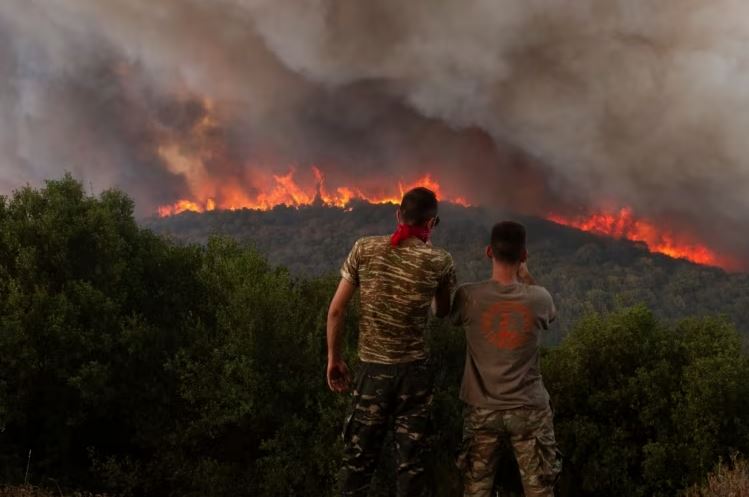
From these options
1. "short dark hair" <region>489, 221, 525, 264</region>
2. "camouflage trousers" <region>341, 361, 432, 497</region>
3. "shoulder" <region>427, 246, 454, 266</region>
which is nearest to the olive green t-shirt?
"short dark hair" <region>489, 221, 525, 264</region>

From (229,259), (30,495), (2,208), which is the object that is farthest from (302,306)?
(30,495)

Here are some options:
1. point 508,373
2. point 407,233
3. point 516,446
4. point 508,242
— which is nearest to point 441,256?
point 407,233

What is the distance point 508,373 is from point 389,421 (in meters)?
1.39

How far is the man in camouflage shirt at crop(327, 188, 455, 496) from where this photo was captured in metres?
5.92

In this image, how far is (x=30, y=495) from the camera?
9.45m

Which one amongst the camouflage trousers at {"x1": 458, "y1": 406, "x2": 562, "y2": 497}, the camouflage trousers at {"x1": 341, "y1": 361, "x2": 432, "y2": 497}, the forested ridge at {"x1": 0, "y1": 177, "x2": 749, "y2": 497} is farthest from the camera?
the forested ridge at {"x1": 0, "y1": 177, "x2": 749, "y2": 497}

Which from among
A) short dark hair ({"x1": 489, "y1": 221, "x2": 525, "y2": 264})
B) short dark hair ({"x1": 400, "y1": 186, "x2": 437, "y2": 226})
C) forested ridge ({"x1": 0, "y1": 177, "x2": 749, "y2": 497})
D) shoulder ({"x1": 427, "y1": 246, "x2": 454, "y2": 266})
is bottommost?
forested ridge ({"x1": 0, "y1": 177, "x2": 749, "y2": 497})

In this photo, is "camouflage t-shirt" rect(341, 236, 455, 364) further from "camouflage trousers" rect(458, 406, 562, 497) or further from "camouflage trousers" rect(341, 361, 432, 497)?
"camouflage trousers" rect(458, 406, 562, 497)

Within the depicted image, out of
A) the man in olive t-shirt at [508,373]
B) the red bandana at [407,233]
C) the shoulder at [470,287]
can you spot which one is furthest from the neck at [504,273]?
the red bandana at [407,233]

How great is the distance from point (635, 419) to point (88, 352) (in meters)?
19.4

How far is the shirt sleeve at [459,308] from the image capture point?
19.9 ft

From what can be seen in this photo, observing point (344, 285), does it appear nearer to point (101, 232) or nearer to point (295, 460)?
point (295, 460)

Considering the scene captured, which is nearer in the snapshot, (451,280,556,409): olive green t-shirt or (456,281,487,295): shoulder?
(451,280,556,409): olive green t-shirt

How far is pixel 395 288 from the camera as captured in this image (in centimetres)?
591
